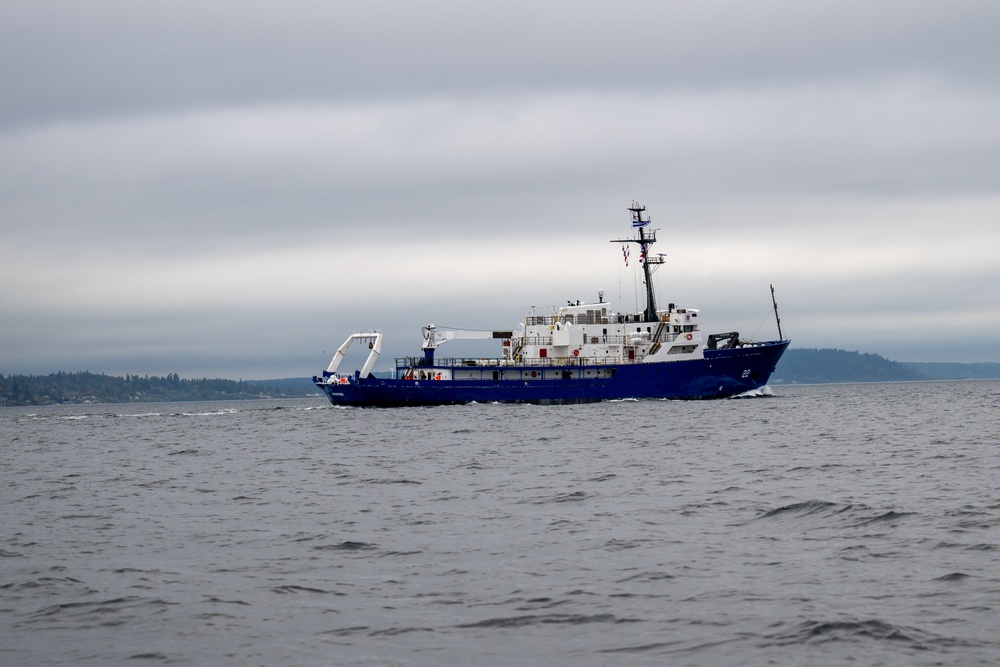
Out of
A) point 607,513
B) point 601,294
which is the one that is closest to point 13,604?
point 607,513

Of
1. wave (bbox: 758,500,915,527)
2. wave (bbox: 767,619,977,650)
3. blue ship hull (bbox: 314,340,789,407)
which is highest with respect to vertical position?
blue ship hull (bbox: 314,340,789,407)

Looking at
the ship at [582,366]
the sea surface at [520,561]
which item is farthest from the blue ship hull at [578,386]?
the sea surface at [520,561]

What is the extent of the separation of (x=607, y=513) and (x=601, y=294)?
59835 mm

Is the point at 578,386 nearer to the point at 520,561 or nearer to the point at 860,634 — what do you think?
the point at 520,561

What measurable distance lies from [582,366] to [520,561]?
5892 cm

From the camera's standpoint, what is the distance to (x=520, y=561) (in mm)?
15703

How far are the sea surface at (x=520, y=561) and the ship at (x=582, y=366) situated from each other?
3996 cm

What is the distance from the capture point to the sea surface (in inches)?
449

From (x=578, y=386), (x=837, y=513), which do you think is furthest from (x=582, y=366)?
(x=837, y=513)

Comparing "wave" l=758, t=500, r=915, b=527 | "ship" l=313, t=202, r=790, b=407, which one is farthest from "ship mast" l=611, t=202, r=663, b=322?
"wave" l=758, t=500, r=915, b=527

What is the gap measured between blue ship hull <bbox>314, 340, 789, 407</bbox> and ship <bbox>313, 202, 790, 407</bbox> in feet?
0.22

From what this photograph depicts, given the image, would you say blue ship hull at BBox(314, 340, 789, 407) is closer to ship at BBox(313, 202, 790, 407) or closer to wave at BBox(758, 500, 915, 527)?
ship at BBox(313, 202, 790, 407)

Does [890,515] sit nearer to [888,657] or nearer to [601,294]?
[888,657]

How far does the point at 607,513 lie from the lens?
66.2ft
